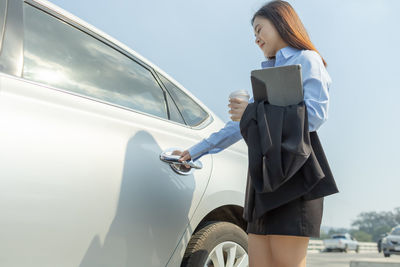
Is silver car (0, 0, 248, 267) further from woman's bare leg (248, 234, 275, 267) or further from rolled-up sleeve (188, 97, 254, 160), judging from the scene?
woman's bare leg (248, 234, 275, 267)

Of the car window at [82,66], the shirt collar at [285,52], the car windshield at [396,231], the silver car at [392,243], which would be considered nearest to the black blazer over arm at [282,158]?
the shirt collar at [285,52]

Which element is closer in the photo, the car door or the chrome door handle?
the car door

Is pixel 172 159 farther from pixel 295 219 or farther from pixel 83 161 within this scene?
pixel 295 219

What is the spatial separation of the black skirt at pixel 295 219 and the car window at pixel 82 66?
86cm

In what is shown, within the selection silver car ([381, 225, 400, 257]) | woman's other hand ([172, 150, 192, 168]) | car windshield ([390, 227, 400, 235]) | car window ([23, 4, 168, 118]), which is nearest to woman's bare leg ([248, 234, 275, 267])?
woman's other hand ([172, 150, 192, 168])

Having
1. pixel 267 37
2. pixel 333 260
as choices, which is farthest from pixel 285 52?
pixel 333 260

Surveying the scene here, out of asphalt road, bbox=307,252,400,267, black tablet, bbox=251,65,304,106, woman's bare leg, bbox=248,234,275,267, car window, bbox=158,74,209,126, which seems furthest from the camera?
asphalt road, bbox=307,252,400,267

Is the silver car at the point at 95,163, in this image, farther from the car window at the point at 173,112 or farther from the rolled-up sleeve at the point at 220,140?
the rolled-up sleeve at the point at 220,140

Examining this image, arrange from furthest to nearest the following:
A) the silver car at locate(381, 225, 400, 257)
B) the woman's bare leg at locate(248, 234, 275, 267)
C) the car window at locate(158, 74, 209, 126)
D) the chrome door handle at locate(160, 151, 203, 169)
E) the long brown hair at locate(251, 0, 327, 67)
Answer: the silver car at locate(381, 225, 400, 257) → the car window at locate(158, 74, 209, 126) → the chrome door handle at locate(160, 151, 203, 169) → the long brown hair at locate(251, 0, 327, 67) → the woman's bare leg at locate(248, 234, 275, 267)

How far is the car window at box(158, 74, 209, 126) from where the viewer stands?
255cm

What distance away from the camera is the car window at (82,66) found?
5.99 ft

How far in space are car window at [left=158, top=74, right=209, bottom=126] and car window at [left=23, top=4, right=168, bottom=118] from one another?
0.14 meters

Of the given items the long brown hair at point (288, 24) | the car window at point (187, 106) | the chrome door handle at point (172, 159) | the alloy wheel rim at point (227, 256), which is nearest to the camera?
the long brown hair at point (288, 24)

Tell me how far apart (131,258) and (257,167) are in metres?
0.66
